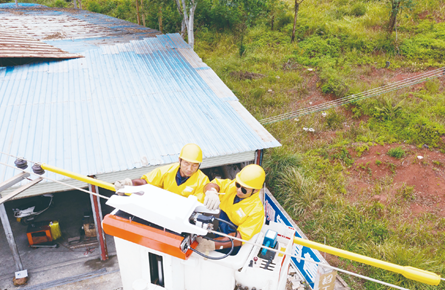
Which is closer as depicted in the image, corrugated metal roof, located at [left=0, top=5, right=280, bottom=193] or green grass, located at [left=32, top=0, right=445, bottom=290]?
corrugated metal roof, located at [left=0, top=5, right=280, bottom=193]

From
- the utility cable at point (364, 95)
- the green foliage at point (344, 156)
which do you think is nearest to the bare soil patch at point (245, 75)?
the utility cable at point (364, 95)

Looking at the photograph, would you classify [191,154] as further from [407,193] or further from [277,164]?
[407,193]

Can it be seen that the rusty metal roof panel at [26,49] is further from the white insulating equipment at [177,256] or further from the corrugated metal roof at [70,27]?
the white insulating equipment at [177,256]

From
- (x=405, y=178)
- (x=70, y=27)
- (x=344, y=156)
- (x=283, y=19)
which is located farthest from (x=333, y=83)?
(x=70, y=27)

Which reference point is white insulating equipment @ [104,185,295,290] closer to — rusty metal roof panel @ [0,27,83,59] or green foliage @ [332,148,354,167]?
green foliage @ [332,148,354,167]

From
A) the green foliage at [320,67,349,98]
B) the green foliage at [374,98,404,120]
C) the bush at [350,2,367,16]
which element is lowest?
the green foliage at [374,98,404,120]

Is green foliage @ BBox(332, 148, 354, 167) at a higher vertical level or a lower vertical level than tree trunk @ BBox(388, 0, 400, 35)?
lower

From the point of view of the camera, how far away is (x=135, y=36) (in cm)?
1515

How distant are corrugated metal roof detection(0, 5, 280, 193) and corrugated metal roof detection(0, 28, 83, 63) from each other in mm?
391

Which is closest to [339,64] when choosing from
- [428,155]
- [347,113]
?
[347,113]

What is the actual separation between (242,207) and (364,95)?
10.8 metres

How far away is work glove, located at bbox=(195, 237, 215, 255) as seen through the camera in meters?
3.36

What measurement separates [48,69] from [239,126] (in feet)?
23.4

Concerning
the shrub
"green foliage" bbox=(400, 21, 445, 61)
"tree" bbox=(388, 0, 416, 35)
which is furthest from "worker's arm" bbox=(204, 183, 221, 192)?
"tree" bbox=(388, 0, 416, 35)
